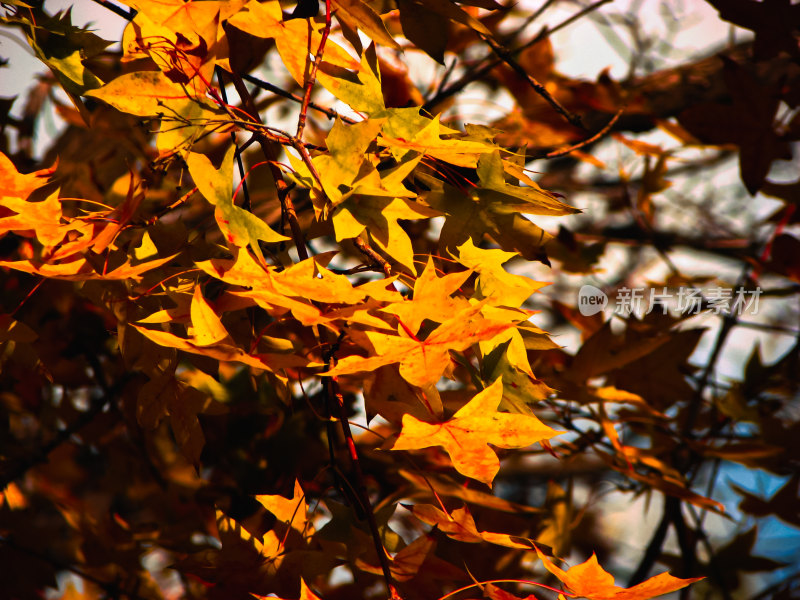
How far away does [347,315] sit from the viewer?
0.40 meters

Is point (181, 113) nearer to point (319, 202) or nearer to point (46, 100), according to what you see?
point (319, 202)

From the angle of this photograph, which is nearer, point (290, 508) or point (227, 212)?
point (227, 212)

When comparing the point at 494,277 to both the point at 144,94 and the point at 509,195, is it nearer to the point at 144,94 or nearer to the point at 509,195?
the point at 509,195

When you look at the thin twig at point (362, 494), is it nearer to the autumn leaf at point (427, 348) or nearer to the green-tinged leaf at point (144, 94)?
the autumn leaf at point (427, 348)

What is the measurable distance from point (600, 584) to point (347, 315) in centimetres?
27

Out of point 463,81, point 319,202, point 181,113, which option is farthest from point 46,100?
point 319,202

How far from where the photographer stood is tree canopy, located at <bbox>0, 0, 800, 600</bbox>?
43cm

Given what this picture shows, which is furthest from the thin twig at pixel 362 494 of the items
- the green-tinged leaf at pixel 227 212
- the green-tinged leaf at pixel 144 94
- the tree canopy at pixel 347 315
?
the green-tinged leaf at pixel 144 94

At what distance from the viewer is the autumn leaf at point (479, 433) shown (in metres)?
A: 0.41

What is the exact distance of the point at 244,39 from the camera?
0.57 metres

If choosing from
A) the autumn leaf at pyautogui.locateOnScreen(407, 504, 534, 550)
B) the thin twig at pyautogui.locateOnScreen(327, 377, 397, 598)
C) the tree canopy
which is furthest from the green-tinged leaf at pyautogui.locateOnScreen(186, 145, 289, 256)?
the autumn leaf at pyautogui.locateOnScreen(407, 504, 534, 550)

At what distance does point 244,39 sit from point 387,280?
32cm

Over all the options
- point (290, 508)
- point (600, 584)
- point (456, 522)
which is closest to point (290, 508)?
point (290, 508)

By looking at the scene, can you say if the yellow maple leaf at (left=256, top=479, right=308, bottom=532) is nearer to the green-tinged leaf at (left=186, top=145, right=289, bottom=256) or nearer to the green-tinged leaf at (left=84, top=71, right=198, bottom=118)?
the green-tinged leaf at (left=186, top=145, right=289, bottom=256)
